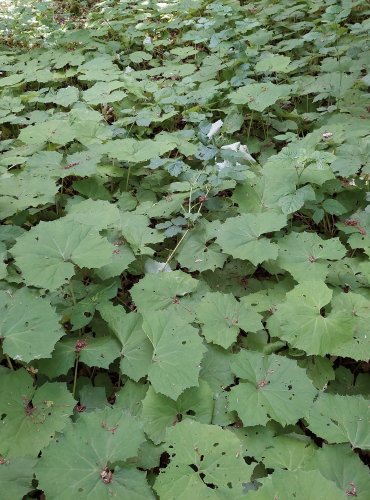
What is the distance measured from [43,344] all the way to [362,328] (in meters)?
1.42

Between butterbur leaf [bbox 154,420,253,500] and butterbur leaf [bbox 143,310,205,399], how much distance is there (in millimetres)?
177

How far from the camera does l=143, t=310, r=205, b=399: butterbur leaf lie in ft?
5.93

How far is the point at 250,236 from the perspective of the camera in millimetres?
2475

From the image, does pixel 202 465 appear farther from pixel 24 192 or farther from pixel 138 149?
pixel 138 149

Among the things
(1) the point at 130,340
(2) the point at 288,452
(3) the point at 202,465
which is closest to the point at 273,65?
(1) the point at 130,340

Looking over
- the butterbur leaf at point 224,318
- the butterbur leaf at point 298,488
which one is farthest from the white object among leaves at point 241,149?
the butterbur leaf at point 298,488

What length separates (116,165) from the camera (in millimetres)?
3369

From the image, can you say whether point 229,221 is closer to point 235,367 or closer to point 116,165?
point 235,367

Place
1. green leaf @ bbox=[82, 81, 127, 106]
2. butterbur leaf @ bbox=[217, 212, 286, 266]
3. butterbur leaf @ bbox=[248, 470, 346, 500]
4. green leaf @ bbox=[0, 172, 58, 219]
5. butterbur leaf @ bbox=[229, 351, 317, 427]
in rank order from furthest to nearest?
green leaf @ bbox=[82, 81, 127, 106], green leaf @ bbox=[0, 172, 58, 219], butterbur leaf @ bbox=[217, 212, 286, 266], butterbur leaf @ bbox=[229, 351, 317, 427], butterbur leaf @ bbox=[248, 470, 346, 500]

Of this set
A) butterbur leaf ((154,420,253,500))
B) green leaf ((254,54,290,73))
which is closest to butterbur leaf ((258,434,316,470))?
butterbur leaf ((154,420,253,500))

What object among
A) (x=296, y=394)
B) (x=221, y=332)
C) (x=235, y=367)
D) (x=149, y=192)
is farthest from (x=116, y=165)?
(x=296, y=394)

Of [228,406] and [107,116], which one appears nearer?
[228,406]

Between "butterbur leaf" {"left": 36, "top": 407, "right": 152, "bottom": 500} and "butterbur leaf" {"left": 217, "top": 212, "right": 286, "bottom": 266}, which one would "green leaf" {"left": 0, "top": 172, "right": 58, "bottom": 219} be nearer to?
"butterbur leaf" {"left": 217, "top": 212, "right": 286, "bottom": 266}

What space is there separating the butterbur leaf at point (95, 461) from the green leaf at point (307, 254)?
3.92 feet
